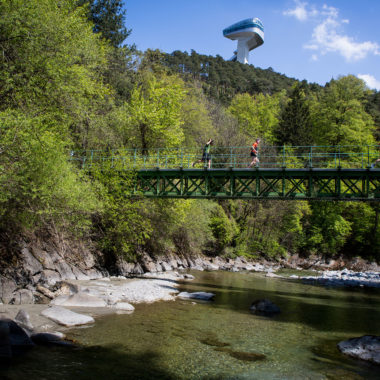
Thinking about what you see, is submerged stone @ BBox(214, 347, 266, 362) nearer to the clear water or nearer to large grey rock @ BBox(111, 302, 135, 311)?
the clear water

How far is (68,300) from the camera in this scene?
49.8 feet

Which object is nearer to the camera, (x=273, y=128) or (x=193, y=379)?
(x=193, y=379)

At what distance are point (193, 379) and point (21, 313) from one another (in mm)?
6186

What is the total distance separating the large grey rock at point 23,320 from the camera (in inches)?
443

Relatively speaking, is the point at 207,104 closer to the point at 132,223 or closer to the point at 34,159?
the point at 132,223

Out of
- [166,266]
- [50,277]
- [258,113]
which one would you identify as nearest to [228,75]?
[258,113]

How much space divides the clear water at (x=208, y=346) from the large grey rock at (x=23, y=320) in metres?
1.27

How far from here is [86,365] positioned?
9.04m

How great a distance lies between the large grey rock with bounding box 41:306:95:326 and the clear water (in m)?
0.52

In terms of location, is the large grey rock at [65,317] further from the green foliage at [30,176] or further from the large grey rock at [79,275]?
the large grey rock at [79,275]

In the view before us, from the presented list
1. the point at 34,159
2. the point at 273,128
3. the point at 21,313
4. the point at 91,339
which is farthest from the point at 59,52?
the point at 273,128

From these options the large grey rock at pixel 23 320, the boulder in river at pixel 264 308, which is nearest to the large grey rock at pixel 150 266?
the boulder in river at pixel 264 308

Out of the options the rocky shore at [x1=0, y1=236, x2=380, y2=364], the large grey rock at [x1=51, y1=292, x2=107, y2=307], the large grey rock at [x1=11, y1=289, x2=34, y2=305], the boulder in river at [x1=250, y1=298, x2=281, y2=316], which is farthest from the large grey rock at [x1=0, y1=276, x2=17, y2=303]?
the boulder in river at [x1=250, y1=298, x2=281, y2=316]

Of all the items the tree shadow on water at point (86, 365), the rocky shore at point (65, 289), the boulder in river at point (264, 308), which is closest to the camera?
the tree shadow on water at point (86, 365)
